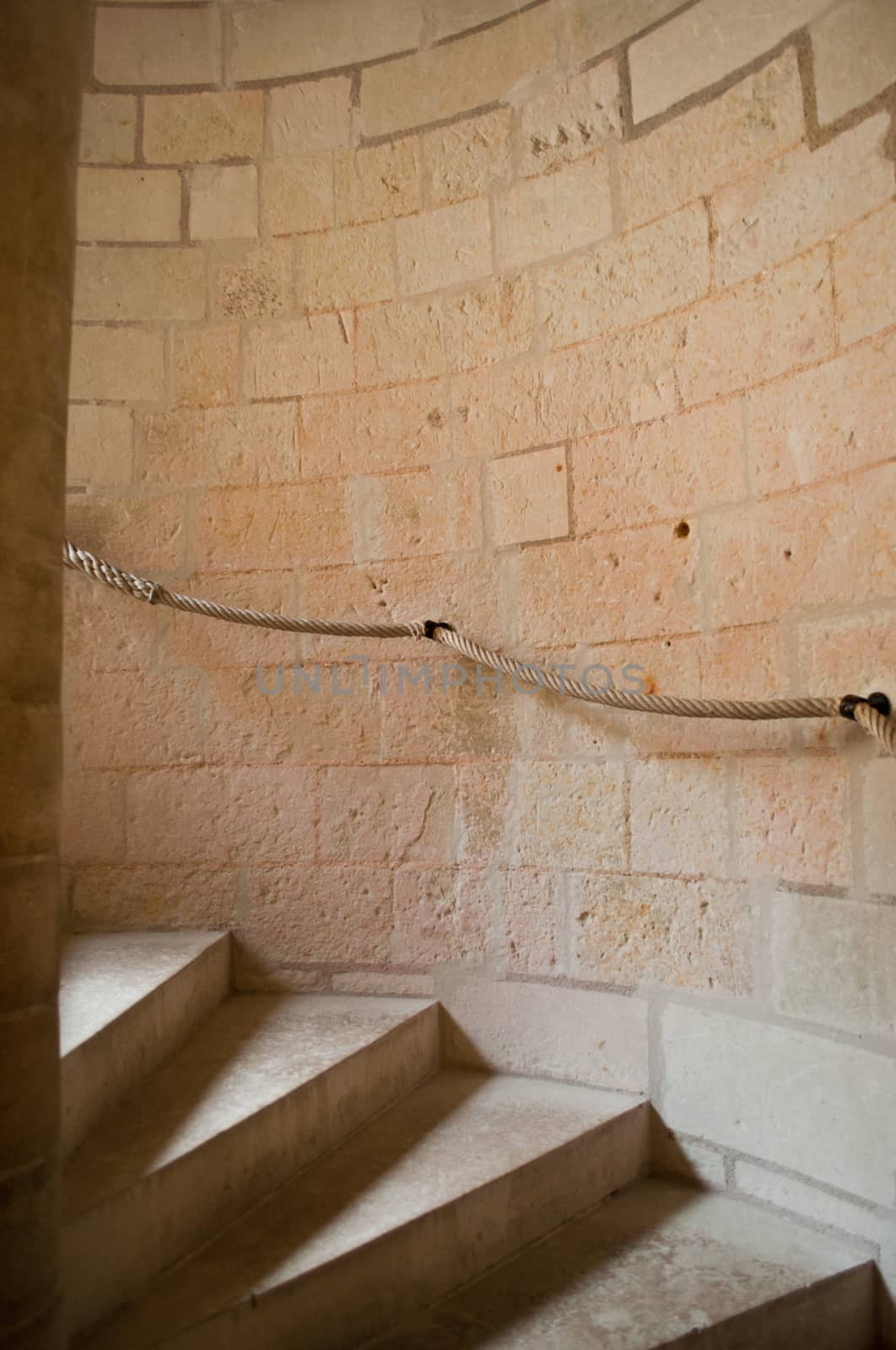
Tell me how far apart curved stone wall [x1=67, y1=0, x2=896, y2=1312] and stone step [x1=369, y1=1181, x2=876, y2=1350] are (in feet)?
0.41

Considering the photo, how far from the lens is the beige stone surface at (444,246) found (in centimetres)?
240

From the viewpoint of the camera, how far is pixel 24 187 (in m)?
1.15

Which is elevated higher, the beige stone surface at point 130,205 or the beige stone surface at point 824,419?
the beige stone surface at point 130,205

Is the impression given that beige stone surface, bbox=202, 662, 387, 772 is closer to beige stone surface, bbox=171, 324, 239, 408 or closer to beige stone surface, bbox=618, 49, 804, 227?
beige stone surface, bbox=171, 324, 239, 408

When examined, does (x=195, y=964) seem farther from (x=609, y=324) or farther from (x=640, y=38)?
(x=640, y=38)

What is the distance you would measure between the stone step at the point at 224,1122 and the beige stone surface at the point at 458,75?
2.22m

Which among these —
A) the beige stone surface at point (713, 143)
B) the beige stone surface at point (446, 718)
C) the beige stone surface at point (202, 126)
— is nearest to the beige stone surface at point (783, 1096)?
the beige stone surface at point (446, 718)

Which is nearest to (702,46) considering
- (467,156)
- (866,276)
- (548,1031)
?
A: (467,156)

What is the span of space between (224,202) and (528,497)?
1.21 meters

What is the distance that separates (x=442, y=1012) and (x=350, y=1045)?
383 mm

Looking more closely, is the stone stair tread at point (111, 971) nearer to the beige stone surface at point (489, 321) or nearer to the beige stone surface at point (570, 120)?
the beige stone surface at point (489, 321)

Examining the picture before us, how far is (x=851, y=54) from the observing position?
1764mm

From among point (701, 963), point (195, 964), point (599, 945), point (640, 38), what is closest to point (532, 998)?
point (599, 945)

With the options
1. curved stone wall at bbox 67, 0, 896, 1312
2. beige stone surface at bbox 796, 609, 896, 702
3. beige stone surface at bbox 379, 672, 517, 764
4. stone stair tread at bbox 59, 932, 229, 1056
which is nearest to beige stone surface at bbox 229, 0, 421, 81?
curved stone wall at bbox 67, 0, 896, 1312
